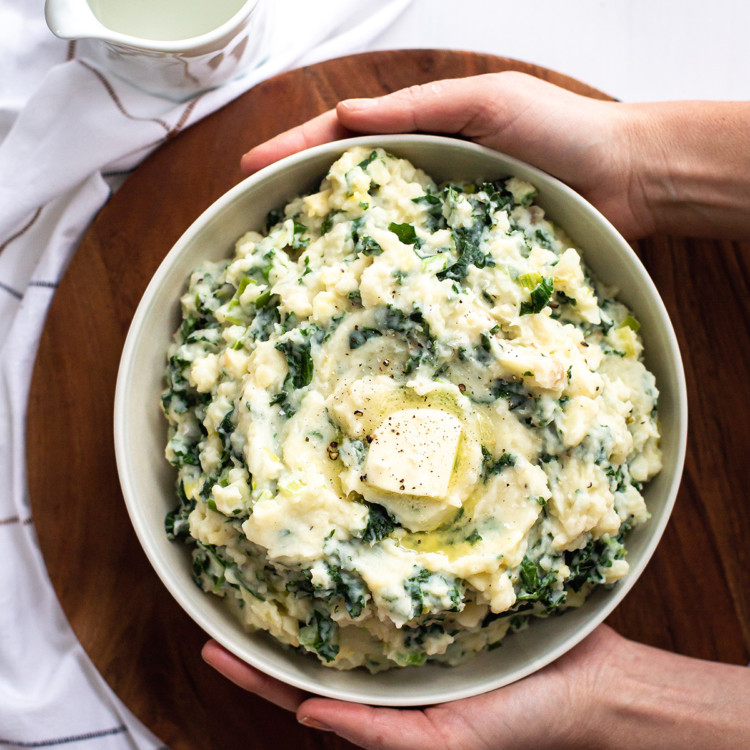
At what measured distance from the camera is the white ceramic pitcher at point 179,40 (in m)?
3.02

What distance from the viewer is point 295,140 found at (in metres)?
2.94

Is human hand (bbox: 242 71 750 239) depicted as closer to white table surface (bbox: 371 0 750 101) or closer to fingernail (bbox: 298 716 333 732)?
white table surface (bbox: 371 0 750 101)

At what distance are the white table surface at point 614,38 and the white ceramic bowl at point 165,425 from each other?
1.13 meters

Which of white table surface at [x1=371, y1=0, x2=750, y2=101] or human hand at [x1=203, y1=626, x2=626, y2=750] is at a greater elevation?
white table surface at [x1=371, y1=0, x2=750, y2=101]

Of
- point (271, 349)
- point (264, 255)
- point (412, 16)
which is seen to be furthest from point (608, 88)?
point (271, 349)

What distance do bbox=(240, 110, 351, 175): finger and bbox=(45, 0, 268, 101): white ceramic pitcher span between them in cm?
43

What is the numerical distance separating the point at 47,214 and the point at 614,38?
2696mm

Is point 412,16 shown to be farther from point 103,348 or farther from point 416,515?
point 416,515

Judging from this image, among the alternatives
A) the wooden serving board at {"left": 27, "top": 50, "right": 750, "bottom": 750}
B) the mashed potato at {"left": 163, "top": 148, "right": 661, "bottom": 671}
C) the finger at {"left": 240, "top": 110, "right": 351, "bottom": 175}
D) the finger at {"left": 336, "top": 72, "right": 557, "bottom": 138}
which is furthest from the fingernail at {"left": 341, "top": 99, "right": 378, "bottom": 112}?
the wooden serving board at {"left": 27, "top": 50, "right": 750, "bottom": 750}

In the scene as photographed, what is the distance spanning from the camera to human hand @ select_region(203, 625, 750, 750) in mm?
2695

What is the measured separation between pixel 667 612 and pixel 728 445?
28.6 inches

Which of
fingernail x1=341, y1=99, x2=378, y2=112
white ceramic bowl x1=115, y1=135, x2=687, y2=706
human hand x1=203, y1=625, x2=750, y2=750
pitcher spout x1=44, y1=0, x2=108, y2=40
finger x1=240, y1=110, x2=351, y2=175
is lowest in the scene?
human hand x1=203, y1=625, x2=750, y2=750

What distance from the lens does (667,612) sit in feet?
10.6

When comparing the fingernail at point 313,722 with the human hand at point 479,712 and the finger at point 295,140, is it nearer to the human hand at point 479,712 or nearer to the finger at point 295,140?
the human hand at point 479,712
